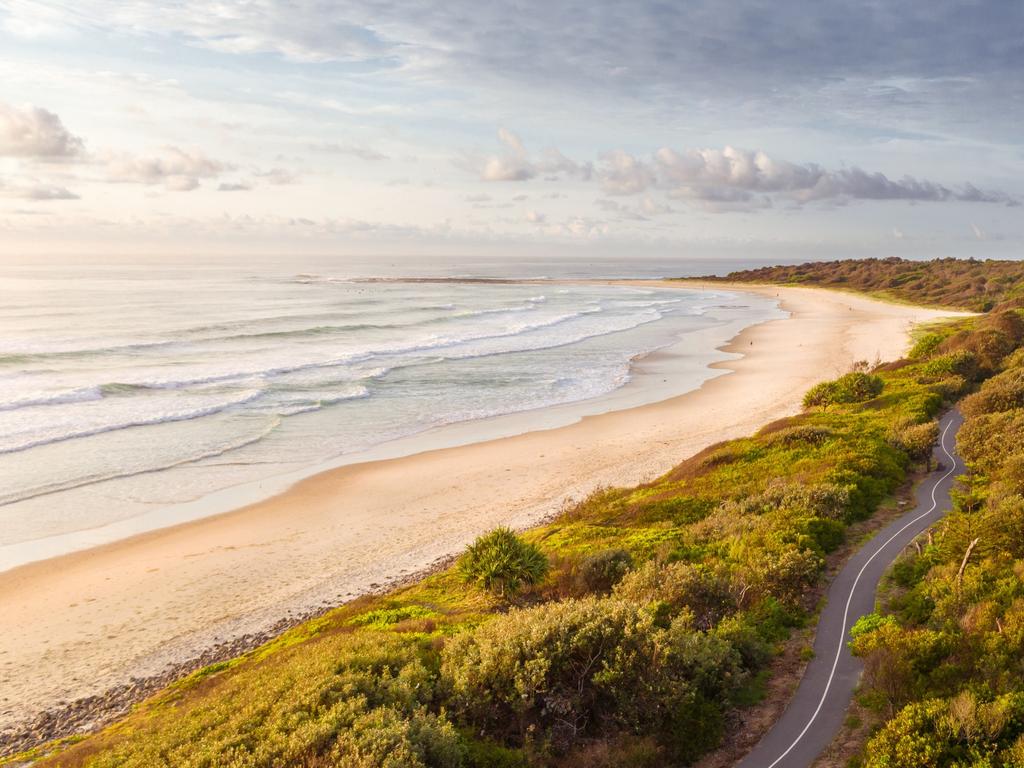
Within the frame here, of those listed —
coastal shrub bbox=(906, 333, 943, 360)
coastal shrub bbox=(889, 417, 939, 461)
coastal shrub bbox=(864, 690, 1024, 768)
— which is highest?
coastal shrub bbox=(906, 333, 943, 360)

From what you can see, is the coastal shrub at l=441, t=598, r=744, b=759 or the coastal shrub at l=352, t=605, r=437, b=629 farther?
the coastal shrub at l=352, t=605, r=437, b=629

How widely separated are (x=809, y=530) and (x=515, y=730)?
11.6 metres

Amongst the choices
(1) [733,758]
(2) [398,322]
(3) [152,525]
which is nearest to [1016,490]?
(1) [733,758]

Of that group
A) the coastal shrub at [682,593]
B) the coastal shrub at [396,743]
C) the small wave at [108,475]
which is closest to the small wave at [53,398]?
the small wave at [108,475]

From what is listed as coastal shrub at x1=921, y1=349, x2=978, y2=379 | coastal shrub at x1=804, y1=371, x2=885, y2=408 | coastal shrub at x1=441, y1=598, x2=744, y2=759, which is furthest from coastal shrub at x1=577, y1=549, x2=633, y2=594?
coastal shrub at x1=921, y1=349, x2=978, y2=379

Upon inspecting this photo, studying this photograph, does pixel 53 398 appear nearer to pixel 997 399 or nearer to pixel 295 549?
pixel 295 549

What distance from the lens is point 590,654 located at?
39.9 ft

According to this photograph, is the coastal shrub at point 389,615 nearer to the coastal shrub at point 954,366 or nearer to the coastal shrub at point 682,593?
the coastal shrub at point 682,593

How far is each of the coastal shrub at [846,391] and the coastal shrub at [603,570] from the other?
25.6 meters

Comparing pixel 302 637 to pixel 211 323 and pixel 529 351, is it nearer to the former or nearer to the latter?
pixel 529 351

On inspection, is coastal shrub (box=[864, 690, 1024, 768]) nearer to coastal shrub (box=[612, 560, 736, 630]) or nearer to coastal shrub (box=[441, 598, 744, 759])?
coastal shrub (box=[441, 598, 744, 759])

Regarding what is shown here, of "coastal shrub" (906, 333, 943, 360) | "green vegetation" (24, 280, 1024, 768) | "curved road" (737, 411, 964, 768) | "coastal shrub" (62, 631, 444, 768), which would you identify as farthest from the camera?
"coastal shrub" (906, 333, 943, 360)

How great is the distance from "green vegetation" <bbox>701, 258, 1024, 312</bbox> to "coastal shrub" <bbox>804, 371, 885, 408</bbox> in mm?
49950

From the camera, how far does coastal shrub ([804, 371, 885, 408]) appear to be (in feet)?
126
